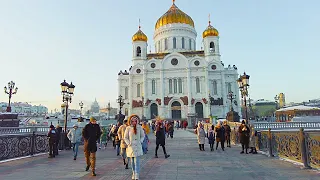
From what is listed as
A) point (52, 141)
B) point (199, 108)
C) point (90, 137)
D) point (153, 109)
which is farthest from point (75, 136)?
point (199, 108)

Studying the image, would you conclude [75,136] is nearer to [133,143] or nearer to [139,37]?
[133,143]

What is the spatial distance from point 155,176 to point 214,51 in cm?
4644

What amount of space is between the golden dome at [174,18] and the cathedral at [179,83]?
620 cm

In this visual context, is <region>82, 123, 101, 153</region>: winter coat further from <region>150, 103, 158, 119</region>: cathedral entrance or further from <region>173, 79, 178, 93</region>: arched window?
<region>173, 79, 178, 93</region>: arched window

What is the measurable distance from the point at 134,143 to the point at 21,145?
25.3 ft

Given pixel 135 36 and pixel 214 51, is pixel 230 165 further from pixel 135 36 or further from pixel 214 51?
pixel 135 36

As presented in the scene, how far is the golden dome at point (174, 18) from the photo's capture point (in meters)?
54.4

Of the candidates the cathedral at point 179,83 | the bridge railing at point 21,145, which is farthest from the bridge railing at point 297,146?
the cathedral at point 179,83

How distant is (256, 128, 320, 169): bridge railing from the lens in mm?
7080

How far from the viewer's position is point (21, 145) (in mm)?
10898

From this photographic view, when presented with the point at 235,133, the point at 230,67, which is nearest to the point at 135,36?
the point at 230,67

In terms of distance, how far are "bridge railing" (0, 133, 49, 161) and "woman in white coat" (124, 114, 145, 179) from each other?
271 inches

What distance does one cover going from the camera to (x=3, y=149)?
9938mm

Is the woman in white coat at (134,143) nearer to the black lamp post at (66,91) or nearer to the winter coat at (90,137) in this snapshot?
the winter coat at (90,137)
